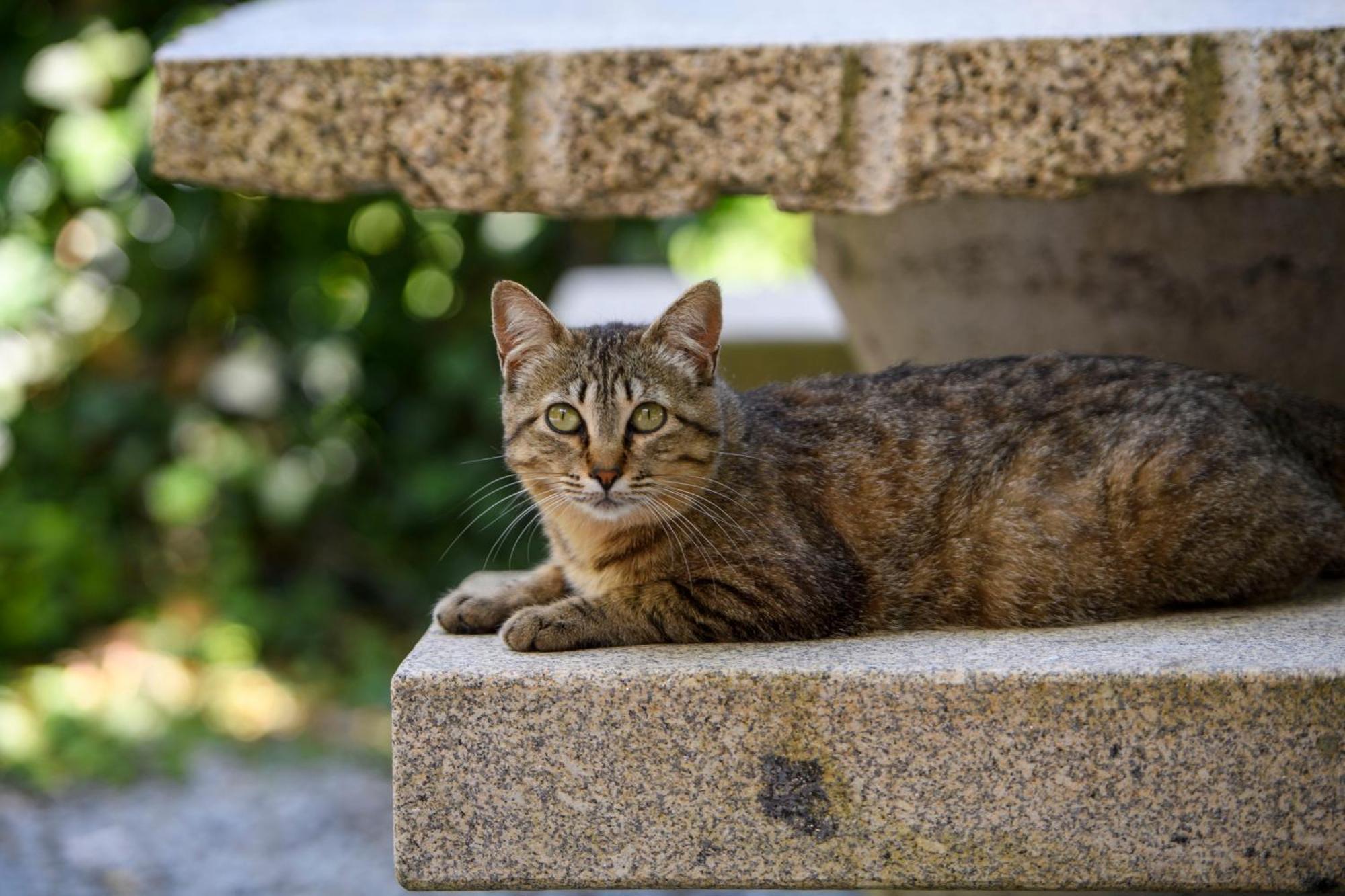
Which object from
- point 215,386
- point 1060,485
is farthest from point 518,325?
point 215,386

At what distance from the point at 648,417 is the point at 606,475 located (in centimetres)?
16

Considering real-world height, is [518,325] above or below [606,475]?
above

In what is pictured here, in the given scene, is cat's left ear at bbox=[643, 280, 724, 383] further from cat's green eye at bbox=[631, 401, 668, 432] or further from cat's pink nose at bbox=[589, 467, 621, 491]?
cat's pink nose at bbox=[589, 467, 621, 491]

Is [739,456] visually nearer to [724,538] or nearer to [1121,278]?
[724,538]

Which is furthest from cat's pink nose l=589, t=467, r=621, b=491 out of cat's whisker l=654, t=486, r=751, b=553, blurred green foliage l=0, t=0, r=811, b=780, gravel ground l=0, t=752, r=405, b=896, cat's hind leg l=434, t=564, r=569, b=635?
blurred green foliage l=0, t=0, r=811, b=780

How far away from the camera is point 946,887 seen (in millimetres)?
2252

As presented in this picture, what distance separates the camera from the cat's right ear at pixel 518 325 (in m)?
2.75

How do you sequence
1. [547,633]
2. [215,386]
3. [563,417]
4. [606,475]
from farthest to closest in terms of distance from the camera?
[215,386]
[563,417]
[606,475]
[547,633]

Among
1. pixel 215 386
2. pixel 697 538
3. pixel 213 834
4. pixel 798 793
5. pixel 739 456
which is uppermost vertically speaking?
pixel 739 456

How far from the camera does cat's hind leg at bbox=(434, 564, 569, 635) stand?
109 inches

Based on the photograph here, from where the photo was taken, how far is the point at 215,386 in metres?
6.11

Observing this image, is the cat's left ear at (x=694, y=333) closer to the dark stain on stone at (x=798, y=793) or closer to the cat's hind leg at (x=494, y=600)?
the cat's hind leg at (x=494, y=600)

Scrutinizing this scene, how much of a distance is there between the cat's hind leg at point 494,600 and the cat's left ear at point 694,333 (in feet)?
1.72

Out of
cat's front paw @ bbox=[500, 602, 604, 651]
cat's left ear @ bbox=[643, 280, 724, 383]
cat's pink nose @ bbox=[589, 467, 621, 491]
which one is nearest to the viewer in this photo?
cat's front paw @ bbox=[500, 602, 604, 651]
